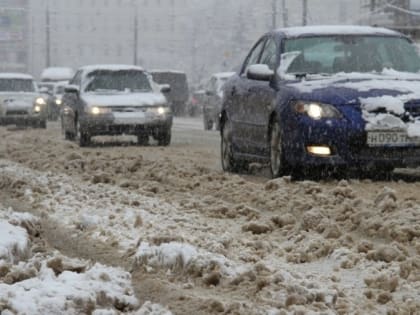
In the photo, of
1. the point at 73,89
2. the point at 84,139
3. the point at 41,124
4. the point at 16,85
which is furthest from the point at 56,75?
the point at 84,139

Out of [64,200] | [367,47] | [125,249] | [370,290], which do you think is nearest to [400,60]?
[367,47]

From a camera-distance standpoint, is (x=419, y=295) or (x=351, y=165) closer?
(x=419, y=295)

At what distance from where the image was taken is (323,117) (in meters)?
9.51

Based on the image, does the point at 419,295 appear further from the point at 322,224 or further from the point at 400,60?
the point at 400,60

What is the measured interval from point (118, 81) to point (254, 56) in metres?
7.94

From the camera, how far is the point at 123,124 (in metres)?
18.2

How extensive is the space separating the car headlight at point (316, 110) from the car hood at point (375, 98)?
0.13ft

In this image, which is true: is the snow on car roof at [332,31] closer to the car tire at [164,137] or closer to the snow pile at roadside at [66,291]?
the snow pile at roadside at [66,291]

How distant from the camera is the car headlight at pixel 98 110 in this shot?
60.0 feet

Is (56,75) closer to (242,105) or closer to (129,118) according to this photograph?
(129,118)

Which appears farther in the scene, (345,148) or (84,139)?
(84,139)

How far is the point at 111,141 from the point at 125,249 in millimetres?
14561

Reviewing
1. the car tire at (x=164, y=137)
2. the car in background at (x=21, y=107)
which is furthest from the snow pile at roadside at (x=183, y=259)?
the car in background at (x=21, y=107)

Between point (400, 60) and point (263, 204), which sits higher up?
point (400, 60)
